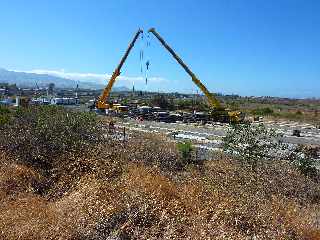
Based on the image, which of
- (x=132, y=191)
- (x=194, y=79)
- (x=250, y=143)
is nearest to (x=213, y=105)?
(x=194, y=79)

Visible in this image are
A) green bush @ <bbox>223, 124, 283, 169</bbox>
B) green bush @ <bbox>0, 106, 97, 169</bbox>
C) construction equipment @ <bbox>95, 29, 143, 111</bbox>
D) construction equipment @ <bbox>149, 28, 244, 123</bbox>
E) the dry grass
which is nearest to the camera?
the dry grass

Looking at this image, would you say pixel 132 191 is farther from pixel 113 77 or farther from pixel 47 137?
pixel 113 77

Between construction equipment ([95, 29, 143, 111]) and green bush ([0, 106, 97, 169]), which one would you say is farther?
construction equipment ([95, 29, 143, 111])

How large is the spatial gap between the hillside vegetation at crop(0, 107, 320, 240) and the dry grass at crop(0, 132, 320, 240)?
0.02 metres

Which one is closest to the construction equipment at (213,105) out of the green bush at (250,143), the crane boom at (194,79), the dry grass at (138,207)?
the crane boom at (194,79)

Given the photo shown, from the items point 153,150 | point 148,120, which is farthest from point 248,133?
point 148,120

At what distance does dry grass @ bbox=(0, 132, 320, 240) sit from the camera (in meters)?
8.02

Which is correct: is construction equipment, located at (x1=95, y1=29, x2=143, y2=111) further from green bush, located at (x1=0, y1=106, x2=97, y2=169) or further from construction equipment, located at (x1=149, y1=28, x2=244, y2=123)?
green bush, located at (x1=0, y1=106, x2=97, y2=169)

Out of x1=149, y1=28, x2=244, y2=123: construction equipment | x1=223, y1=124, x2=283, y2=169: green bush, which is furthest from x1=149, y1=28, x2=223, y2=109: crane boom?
x1=223, y1=124, x2=283, y2=169: green bush

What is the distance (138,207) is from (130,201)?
0.24m

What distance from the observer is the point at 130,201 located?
892 centimetres

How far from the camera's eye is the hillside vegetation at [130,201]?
26.5 ft

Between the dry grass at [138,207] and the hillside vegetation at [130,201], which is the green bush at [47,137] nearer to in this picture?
the hillside vegetation at [130,201]

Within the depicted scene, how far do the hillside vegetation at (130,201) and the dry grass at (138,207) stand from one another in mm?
18
